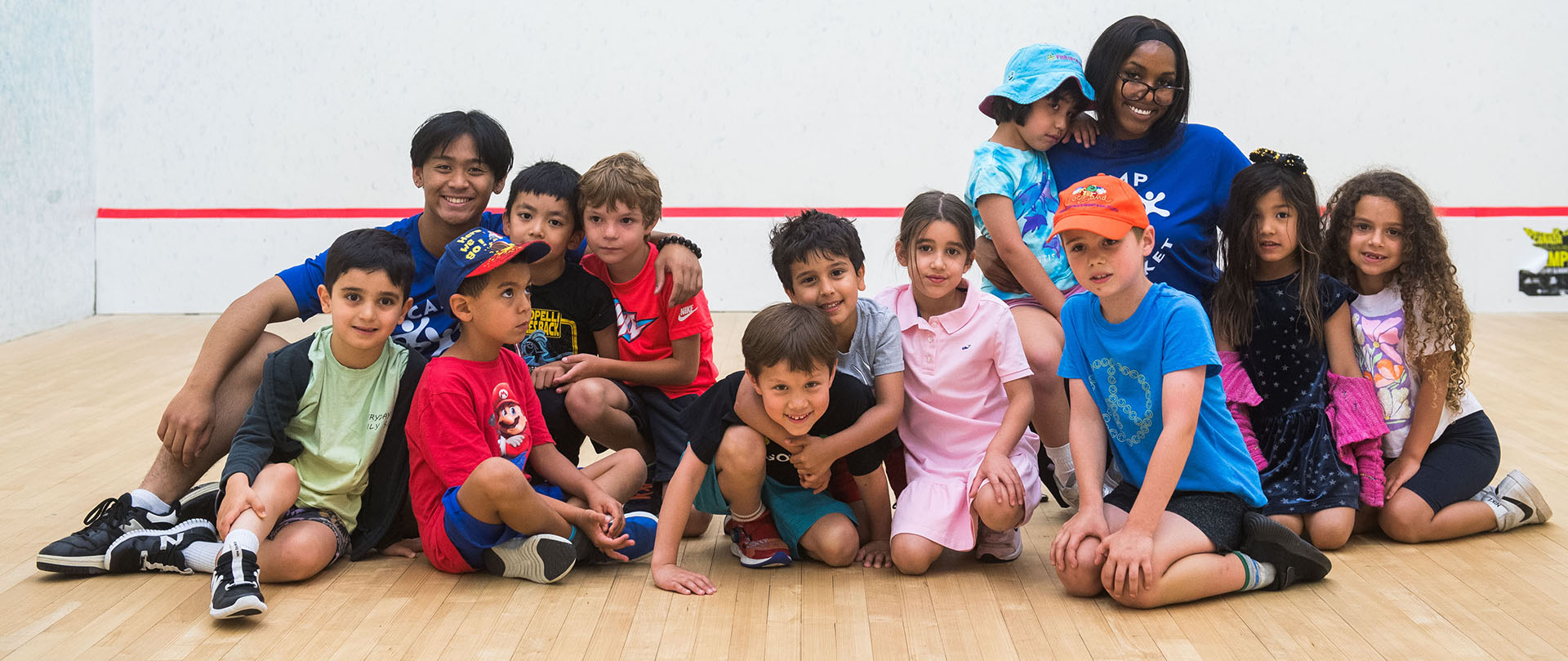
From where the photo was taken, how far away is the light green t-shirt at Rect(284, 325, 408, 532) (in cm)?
218

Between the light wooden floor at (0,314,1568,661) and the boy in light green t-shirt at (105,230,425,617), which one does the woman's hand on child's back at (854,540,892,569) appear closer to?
the light wooden floor at (0,314,1568,661)

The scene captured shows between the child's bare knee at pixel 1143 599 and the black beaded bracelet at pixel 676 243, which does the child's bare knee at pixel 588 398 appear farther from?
the child's bare knee at pixel 1143 599

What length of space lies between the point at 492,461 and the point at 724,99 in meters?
4.06

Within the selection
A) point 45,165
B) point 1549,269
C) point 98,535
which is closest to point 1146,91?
point 98,535

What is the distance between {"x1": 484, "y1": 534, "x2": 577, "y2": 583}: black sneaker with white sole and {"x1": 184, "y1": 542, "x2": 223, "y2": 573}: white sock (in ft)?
1.57

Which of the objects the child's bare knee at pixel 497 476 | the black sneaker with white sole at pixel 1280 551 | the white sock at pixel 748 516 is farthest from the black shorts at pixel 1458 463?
the child's bare knee at pixel 497 476

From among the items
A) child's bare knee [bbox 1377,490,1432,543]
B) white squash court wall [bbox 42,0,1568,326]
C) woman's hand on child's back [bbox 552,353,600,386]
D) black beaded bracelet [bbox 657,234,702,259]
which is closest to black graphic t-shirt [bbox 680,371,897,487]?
woman's hand on child's back [bbox 552,353,600,386]

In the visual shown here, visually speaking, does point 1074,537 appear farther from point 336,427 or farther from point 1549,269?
point 1549,269

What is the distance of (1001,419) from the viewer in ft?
7.45

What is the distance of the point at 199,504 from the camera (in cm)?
233

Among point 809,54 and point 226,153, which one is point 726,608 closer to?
point 809,54

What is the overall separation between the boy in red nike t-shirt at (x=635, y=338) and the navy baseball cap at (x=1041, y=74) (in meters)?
0.78

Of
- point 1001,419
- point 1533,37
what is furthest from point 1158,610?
point 1533,37

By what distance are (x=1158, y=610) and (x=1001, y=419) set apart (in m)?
0.47
